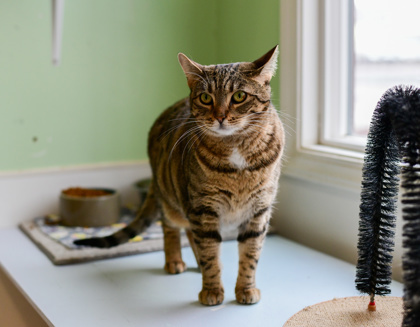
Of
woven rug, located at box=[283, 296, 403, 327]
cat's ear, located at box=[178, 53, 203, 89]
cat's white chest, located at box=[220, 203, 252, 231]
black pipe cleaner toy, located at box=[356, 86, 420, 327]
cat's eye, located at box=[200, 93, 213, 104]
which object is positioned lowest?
woven rug, located at box=[283, 296, 403, 327]

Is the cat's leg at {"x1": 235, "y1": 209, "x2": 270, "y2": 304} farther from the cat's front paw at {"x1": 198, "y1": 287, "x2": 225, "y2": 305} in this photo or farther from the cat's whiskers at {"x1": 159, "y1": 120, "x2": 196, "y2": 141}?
the cat's whiskers at {"x1": 159, "y1": 120, "x2": 196, "y2": 141}

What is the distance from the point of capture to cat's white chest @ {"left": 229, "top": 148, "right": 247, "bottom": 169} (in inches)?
49.2

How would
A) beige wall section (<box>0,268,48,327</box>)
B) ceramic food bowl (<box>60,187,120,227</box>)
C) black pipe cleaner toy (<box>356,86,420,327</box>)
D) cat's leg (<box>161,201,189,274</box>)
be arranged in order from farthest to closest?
ceramic food bowl (<box>60,187,120,227</box>) → cat's leg (<box>161,201,189,274</box>) → beige wall section (<box>0,268,48,327</box>) → black pipe cleaner toy (<box>356,86,420,327</box>)

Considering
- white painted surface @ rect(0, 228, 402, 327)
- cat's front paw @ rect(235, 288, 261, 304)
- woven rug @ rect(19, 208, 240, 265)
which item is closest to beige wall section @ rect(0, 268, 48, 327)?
white painted surface @ rect(0, 228, 402, 327)

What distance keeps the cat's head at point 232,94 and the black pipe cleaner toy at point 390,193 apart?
27 centimetres

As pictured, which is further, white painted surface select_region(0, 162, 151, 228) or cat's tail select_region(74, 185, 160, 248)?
white painted surface select_region(0, 162, 151, 228)

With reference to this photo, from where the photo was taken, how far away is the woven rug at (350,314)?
3.69ft

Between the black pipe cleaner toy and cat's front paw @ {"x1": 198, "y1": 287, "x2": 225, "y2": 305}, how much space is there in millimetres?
330

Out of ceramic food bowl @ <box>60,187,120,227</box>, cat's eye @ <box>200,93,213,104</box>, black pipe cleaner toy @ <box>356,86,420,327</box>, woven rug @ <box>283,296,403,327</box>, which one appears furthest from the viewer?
ceramic food bowl @ <box>60,187,120,227</box>

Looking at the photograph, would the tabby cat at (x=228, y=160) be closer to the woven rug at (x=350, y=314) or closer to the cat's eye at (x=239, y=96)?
the cat's eye at (x=239, y=96)

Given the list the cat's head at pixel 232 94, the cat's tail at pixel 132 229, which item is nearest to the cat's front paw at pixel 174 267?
the cat's tail at pixel 132 229

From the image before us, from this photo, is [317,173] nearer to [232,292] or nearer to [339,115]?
[339,115]

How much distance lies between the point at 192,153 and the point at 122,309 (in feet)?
1.31

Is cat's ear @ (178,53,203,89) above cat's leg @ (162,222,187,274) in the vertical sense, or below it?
above
